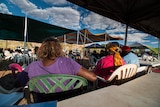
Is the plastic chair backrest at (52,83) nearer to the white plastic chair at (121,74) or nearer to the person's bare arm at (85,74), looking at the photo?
the person's bare arm at (85,74)

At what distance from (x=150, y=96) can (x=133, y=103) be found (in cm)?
21

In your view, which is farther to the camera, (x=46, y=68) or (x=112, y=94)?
(x=46, y=68)

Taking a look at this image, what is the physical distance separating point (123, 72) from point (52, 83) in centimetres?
100

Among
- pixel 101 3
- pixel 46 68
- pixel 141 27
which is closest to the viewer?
pixel 46 68

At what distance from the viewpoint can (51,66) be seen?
3.80 feet

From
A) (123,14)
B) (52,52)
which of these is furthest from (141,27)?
(52,52)

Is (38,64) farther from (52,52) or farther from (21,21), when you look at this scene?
(21,21)

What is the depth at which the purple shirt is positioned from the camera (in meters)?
1.15

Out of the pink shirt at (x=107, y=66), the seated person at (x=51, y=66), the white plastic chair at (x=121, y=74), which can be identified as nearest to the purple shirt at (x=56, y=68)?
the seated person at (x=51, y=66)

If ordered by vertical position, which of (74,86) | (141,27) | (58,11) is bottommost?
(74,86)

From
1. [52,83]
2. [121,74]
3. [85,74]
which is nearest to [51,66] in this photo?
[52,83]

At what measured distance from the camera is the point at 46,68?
3.77 ft

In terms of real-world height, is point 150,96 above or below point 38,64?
below

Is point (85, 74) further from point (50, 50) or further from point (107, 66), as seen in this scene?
point (107, 66)
